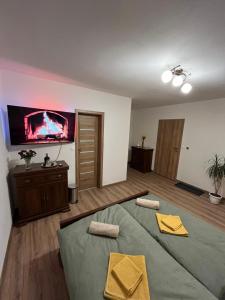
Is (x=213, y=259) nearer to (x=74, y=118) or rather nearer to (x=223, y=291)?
(x=223, y=291)

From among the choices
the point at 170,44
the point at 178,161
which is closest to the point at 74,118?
the point at 170,44

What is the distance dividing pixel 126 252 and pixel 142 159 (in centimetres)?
394

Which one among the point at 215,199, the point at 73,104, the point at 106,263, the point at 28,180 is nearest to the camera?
the point at 106,263

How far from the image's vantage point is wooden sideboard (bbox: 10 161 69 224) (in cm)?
209

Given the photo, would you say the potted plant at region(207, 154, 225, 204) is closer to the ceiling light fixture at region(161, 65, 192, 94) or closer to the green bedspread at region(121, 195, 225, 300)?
the green bedspread at region(121, 195, 225, 300)

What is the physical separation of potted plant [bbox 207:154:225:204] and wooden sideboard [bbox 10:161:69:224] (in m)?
3.28

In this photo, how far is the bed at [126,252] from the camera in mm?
919

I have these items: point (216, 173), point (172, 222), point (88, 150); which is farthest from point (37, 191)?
point (216, 173)

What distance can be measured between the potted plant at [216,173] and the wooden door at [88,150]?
2778 mm

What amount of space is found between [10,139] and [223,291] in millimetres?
2887

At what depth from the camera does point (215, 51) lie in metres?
1.34

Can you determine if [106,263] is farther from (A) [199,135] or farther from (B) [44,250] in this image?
(A) [199,135]

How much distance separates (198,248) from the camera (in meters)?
1.25

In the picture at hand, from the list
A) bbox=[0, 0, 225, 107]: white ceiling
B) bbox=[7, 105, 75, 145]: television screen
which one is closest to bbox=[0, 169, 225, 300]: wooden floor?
bbox=[7, 105, 75, 145]: television screen
